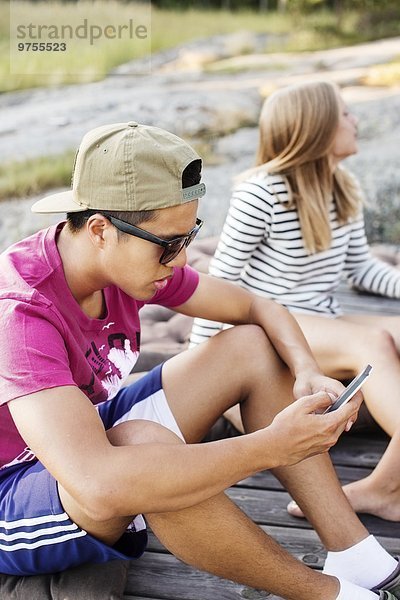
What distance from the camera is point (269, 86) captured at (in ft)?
31.5

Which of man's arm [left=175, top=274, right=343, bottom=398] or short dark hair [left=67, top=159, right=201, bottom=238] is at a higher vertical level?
short dark hair [left=67, top=159, right=201, bottom=238]

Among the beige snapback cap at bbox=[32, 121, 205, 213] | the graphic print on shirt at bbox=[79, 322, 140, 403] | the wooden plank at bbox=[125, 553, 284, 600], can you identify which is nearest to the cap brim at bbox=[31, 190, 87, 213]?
the beige snapback cap at bbox=[32, 121, 205, 213]

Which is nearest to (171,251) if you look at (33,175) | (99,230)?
(99,230)

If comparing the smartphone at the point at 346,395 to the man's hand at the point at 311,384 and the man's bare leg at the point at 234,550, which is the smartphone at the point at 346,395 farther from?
the man's bare leg at the point at 234,550

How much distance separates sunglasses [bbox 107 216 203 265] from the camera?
5.18 feet

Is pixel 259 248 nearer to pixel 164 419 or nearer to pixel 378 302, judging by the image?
pixel 164 419

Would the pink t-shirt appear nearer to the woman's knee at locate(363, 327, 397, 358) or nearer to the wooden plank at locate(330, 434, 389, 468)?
the woman's knee at locate(363, 327, 397, 358)

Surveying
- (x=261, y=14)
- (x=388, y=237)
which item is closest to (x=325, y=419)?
(x=388, y=237)

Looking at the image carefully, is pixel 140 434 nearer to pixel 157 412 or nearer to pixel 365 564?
pixel 157 412

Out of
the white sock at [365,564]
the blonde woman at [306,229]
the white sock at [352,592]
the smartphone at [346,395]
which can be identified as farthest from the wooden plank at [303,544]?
the smartphone at [346,395]

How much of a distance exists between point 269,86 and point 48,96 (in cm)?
248

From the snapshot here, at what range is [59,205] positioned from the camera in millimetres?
1670

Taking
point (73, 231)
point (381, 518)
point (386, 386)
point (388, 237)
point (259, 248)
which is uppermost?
point (73, 231)

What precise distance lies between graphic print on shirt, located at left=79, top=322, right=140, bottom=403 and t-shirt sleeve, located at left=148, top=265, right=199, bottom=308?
0.45ft
